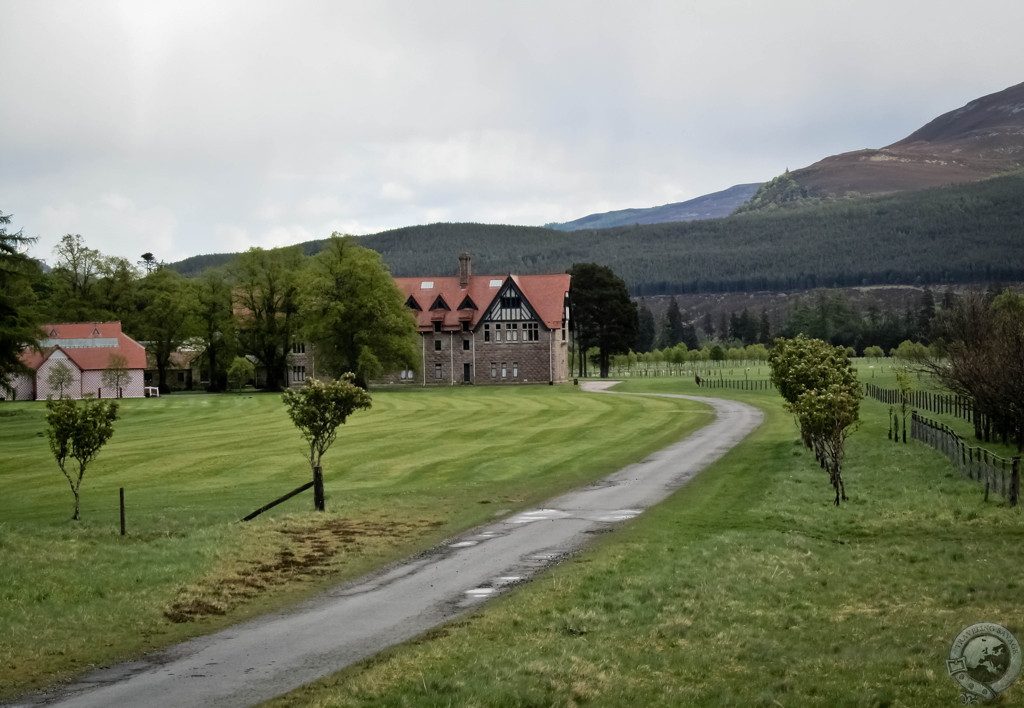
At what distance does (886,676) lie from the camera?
13.6 metres

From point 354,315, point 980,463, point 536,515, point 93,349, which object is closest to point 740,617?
point 536,515

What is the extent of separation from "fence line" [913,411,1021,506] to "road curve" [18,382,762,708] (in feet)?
32.9

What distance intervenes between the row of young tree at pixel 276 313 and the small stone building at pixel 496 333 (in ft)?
26.8

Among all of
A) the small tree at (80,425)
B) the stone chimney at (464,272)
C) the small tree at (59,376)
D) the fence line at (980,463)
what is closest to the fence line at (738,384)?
the stone chimney at (464,272)

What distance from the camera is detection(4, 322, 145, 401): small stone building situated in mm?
99312

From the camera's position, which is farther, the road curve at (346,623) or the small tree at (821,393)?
the small tree at (821,393)

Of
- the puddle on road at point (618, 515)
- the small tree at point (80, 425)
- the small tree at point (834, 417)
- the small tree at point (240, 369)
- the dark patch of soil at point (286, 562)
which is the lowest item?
the puddle on road at point (618, 515)

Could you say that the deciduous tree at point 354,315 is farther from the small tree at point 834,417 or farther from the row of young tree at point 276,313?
the small tree at point 834,417

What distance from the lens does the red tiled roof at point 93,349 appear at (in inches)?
3942

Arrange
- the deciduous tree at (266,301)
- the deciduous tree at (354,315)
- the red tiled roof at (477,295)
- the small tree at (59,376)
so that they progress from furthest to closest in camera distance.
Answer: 1. the red tiled roof at (477,295)
2. the deciduous tree at (266,301)
3. the deciduous tree at (354,315)
4. the small tree at (59,376)

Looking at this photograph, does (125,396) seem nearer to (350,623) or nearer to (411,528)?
(411,528)

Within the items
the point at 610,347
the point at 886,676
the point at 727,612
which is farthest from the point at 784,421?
the point at 610,347

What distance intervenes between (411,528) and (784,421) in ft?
126

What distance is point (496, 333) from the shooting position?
109938 millimetres
